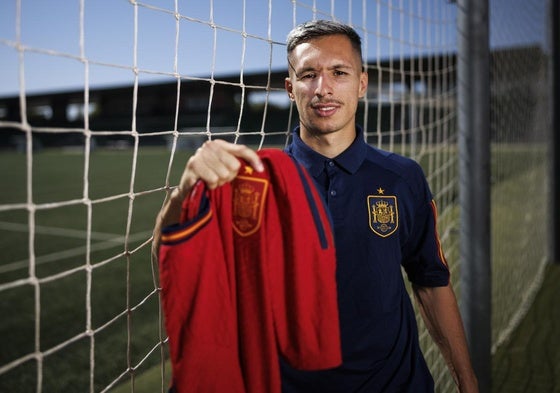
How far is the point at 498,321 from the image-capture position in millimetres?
2988

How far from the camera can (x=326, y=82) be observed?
3.72 feet

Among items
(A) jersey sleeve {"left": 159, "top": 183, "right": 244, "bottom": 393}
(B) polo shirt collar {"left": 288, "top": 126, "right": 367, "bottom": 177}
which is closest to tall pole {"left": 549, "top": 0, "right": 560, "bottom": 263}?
(B) polo shirt collar {"left": 288, "top": 126, "right": 367, "bottom": 177}

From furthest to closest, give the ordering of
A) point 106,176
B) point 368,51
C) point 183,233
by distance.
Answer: point 106,176 → point 368,51 → point 183,233

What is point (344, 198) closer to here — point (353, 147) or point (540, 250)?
point (353, 147)

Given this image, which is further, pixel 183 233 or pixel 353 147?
pixel 353 147

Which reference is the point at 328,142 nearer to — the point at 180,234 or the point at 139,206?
the point at 180,234

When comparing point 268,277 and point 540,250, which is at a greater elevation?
point 268,277

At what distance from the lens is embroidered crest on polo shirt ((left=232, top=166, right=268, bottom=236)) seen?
857mm

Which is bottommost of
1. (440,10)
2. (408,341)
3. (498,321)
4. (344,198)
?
(498,321)

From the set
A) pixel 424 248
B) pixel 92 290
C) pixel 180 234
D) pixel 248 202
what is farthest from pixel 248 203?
pixel 92 290

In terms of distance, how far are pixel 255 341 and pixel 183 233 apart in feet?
0.73

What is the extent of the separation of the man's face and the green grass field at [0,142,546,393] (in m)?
0.40

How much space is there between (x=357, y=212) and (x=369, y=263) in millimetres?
122

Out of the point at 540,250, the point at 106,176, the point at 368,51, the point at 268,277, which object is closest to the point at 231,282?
the point at 268,277
